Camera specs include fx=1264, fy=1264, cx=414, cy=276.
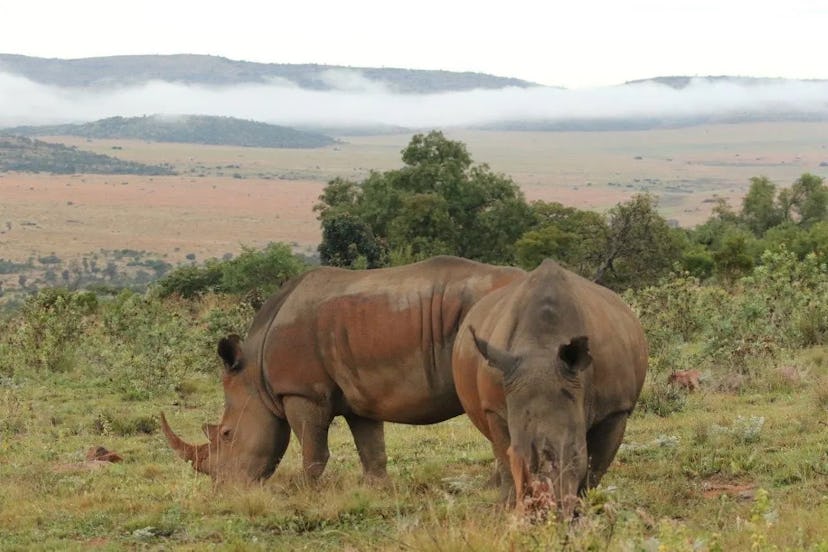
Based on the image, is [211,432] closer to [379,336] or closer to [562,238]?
[379,336]

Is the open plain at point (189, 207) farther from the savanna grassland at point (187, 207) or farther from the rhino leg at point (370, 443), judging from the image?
the rhino leg at point (370, 443)

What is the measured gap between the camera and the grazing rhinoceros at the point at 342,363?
9.49 m

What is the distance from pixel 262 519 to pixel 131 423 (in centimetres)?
582

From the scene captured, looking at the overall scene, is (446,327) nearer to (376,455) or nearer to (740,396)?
(376,455)

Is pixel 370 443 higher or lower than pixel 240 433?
lower

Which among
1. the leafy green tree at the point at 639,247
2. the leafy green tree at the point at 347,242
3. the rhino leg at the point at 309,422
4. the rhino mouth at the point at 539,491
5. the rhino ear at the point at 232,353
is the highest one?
the rhino mouth at the point at 539,491

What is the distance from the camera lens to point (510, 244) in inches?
1928

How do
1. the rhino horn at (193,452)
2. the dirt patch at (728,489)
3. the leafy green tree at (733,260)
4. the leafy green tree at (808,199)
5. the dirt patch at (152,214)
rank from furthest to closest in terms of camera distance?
the dirt patch at (152,214) → the leafy green tree at (808,199) → the leafy green tree at (733,260) → the rhino horn at (193,452) → the dirt patch at (728,489)

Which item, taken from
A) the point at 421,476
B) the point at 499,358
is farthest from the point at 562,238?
the point at 499,358

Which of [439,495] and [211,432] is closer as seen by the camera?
[439,495]

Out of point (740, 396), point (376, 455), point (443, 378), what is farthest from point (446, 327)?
point (740, 396)

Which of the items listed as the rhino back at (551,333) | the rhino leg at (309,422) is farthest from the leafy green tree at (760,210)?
the rhino back at (551,333)

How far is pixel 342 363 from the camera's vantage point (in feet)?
32.7

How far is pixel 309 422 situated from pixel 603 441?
2928 mm
